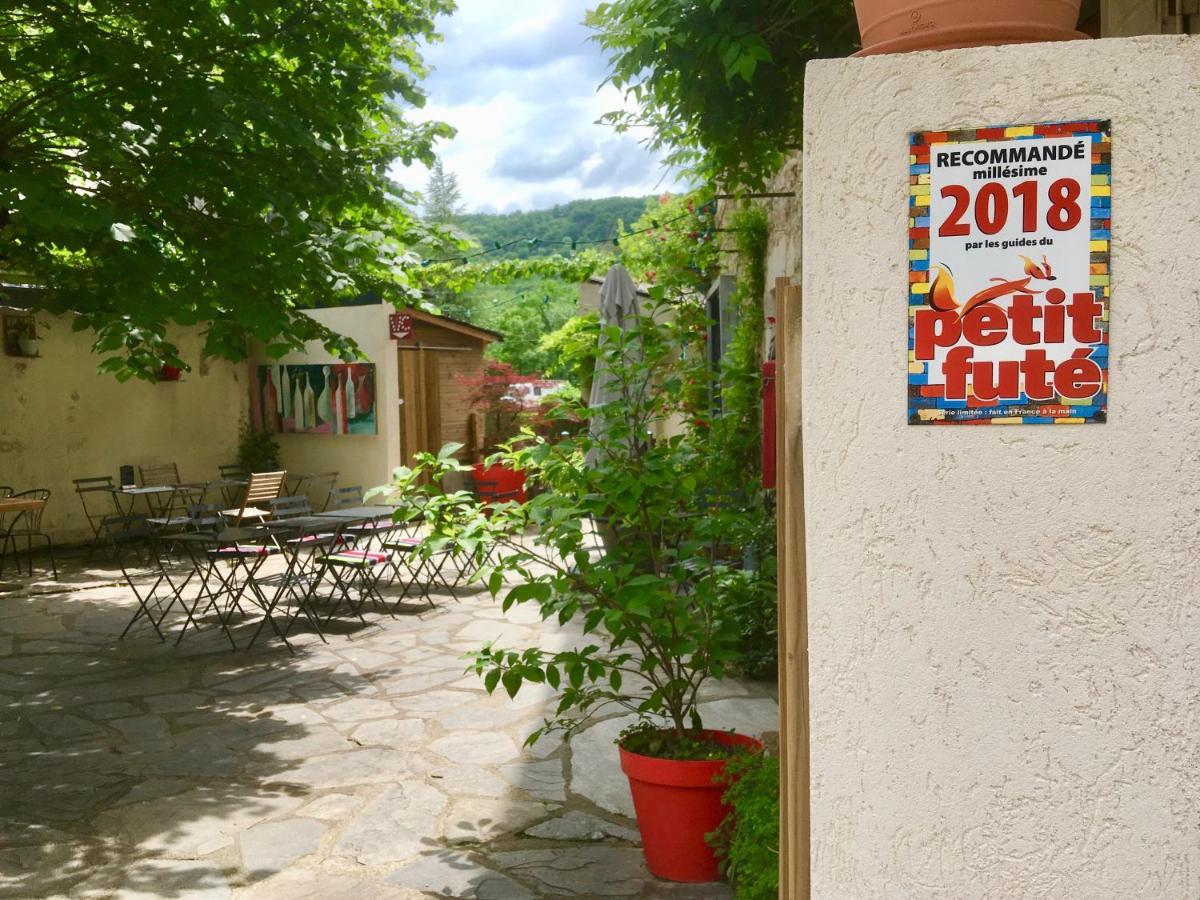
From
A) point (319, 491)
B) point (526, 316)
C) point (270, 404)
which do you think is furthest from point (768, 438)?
point (526, 316)

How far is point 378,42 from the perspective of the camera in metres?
7.21

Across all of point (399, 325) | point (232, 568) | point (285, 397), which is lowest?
point (232, 568)

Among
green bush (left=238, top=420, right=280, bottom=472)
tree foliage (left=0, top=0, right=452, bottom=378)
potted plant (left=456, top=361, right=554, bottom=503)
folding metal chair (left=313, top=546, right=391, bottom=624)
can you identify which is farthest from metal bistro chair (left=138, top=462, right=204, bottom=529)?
tree foliage (left=0, top=0, right=452, bottom=378)

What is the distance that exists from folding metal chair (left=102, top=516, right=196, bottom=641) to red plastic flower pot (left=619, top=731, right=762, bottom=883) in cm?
498

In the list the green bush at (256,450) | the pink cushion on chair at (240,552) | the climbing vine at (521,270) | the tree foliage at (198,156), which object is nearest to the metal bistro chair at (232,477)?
the green bush at (256,450)

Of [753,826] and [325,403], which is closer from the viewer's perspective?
[753,826]

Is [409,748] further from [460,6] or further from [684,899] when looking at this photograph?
[460,6]

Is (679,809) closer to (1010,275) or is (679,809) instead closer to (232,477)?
(1010,275)

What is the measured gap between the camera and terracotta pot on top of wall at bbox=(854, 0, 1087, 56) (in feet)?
6.05

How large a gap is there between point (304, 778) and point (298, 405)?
412 inches

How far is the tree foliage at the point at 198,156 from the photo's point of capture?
5406mm

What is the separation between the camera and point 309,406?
14.7 meters

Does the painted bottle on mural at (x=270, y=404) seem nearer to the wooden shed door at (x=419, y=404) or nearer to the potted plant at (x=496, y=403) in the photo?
the wooden shed door at (x=419, y=404)

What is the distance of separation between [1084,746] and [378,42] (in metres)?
6.79
